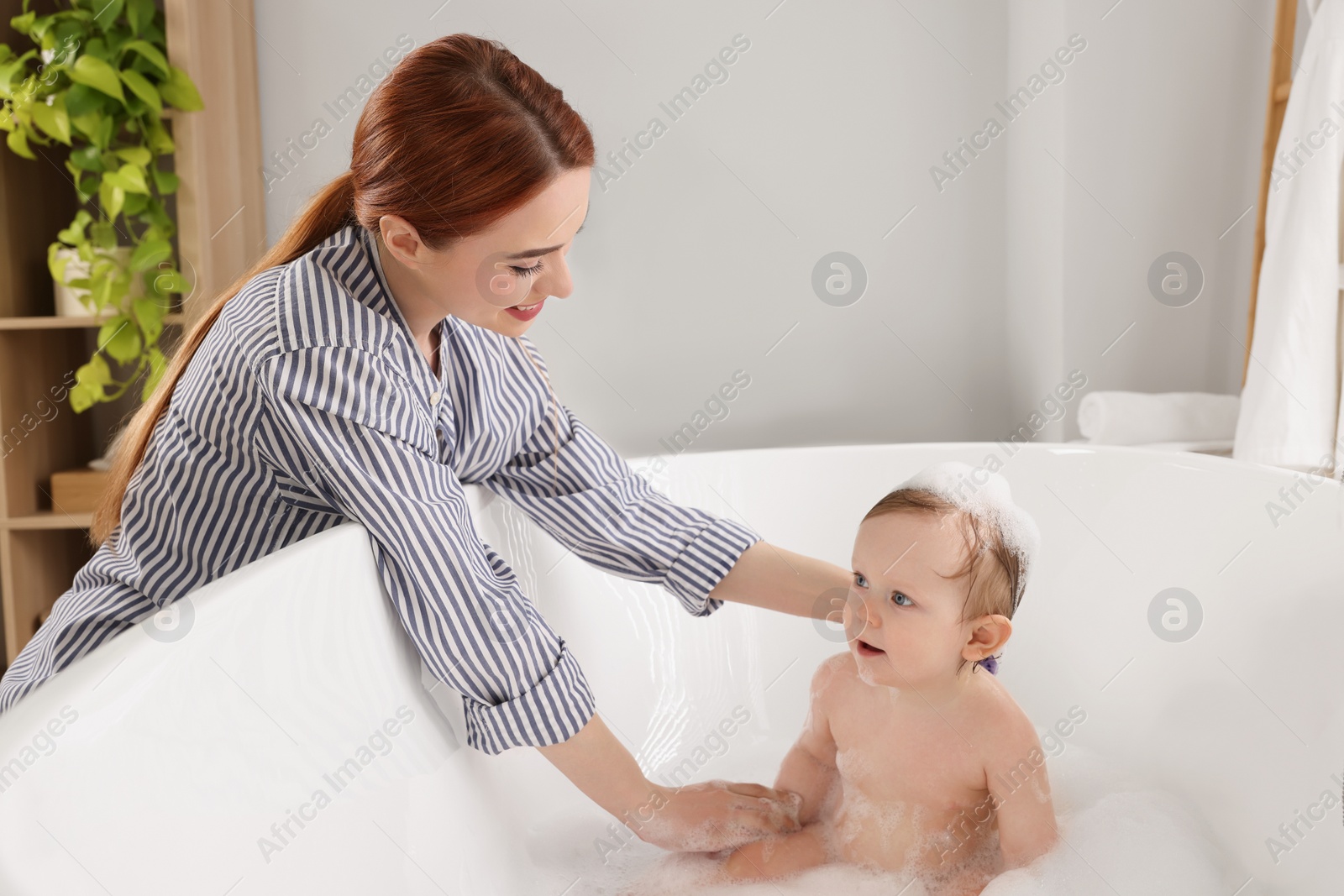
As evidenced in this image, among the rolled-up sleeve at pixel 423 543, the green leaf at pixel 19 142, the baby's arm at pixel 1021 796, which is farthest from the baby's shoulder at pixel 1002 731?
the green leaf at pixel 19 142

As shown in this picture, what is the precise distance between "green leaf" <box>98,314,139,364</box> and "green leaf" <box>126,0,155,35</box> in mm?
506

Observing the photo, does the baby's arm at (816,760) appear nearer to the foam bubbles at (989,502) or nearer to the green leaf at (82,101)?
the foam bubbles at (989,502)

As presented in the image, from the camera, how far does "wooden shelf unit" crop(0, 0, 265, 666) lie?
181cm

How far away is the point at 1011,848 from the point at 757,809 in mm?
226

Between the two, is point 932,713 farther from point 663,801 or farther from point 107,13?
point 107,13

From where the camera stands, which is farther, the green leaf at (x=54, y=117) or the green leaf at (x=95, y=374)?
the green leaf at (x=95, y=374)

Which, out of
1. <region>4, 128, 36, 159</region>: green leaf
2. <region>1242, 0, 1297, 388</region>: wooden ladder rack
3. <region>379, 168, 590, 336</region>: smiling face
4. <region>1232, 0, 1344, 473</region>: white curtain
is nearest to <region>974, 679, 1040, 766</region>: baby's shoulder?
<region>379, 168, 590, 336</region>: smiling face

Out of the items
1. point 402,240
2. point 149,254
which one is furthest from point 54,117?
point 402,240

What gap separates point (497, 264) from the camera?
837mm

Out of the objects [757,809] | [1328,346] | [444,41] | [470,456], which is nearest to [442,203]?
[444,41]

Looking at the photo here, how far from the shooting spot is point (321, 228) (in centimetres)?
97

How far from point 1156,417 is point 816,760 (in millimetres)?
902

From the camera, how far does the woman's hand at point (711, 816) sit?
873mm

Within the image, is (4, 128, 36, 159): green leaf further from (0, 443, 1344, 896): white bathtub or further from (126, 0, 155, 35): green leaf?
(0, 443, 1344, 896): white bathtub
